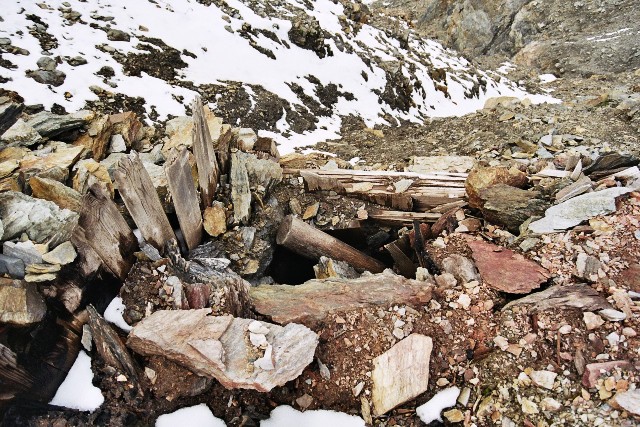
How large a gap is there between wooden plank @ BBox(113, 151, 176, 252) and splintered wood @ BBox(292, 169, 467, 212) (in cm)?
260

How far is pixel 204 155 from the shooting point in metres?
4.93

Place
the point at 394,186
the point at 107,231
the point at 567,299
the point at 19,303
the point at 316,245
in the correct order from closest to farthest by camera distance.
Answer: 1. the point at 19,303
2. the point at 567,299
3. the point at 107,231
4. the point at 316,245
5. the point at 394,186

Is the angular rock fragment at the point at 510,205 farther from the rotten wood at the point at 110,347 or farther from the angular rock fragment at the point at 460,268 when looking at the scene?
the rotten wood at the point at 110,347

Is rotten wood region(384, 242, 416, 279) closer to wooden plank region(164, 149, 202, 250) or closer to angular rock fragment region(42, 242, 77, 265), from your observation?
wooden plank region(164, 149, 202, 250)

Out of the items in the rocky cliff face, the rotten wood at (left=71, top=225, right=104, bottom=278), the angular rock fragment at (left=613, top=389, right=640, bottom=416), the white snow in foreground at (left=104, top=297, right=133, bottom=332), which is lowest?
the white snow in foreground at (left=104, top=297, right=133, bottom=332)

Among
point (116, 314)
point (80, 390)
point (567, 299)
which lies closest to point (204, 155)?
point (116, 314)

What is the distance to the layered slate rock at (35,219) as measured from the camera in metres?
3.23

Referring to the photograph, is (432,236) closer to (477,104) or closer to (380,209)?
(380,209)

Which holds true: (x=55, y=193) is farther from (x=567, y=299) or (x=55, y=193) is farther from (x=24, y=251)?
(x=567, y=299)

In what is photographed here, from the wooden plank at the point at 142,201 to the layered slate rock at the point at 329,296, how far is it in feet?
4.12

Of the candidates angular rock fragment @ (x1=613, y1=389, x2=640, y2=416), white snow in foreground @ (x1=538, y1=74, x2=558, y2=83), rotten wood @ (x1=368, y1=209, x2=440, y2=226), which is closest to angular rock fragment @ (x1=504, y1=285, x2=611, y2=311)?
angular rock fragment @ (x1=613, y1=389, x2=640, y2=416)

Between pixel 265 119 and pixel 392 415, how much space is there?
28.2 feet

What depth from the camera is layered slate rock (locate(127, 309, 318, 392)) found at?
3.20 m

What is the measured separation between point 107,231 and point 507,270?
432 centimetres
